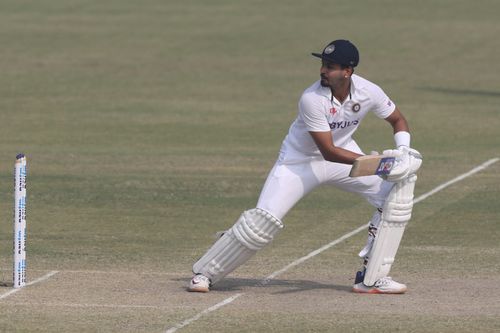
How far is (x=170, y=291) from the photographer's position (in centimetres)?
1171

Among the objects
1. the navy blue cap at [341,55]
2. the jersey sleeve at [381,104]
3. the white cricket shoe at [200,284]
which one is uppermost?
the navy blue cap at [341,55]

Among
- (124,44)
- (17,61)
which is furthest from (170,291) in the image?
(124,44)

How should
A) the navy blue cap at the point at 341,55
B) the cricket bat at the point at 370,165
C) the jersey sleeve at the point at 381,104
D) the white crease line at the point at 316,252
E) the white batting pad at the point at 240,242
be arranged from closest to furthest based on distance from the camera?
the white crease line at the point at 316,252 < the cricket bat at the point at 370,165 < the navy blue cap at the point at 341,55 < the white batting pad at the point at 240,242 < the jersey sleeve at the point at 381,104

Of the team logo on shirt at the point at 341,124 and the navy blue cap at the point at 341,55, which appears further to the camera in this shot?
the team logo on shirt at the point at 341,124

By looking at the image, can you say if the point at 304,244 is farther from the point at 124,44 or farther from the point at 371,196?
the point at 124,44

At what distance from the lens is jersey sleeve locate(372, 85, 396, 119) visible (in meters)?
11.7

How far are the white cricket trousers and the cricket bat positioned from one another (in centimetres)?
46

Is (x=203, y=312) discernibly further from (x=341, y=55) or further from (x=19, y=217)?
(x=341, y=55)

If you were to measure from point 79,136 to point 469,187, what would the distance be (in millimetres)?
7275

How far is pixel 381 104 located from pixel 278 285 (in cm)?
176

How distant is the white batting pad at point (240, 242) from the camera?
11430 millimetres

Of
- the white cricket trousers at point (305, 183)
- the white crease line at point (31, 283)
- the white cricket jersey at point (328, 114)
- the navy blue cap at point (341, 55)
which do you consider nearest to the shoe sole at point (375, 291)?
the white cricket trousers at point (305, 183)

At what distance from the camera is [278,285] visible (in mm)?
12094

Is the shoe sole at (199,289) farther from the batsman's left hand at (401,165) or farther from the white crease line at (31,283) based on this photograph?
the batsman's left hand at (401,165)
